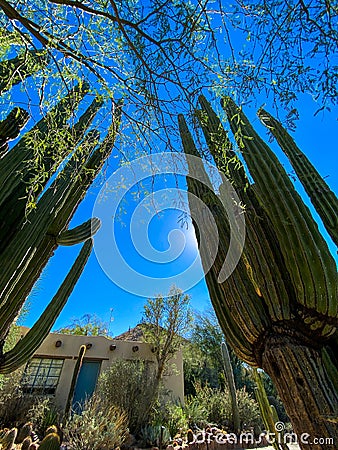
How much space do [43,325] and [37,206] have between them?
1.89m

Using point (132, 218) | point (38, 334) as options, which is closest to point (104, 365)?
point (38, 334)

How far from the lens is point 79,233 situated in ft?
10.6

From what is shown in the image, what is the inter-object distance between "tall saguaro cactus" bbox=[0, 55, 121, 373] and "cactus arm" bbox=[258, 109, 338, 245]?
5.67 feet

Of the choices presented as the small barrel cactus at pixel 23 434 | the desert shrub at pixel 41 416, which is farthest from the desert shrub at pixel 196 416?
the small barrel cactus at pixel 23 434

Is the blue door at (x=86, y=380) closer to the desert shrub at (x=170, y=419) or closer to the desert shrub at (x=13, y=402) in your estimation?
the desert shrub at (x=13, y=402)

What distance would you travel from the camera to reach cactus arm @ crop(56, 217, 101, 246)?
3.14 metres

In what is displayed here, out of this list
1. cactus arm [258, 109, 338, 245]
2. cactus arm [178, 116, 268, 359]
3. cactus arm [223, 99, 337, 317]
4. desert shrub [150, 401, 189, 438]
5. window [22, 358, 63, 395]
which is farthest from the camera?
window [22, 358, 63, 395]

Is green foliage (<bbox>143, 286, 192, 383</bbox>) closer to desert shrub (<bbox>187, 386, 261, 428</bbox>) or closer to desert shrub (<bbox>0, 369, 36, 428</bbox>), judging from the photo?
desert shrub (<bbox>187, 386, 261, 428</bbox>)

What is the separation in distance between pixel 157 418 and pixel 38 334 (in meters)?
5.28

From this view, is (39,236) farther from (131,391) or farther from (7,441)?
(131,391)

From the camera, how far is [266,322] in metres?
1.98

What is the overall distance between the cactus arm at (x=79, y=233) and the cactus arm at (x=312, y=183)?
228 centimetres

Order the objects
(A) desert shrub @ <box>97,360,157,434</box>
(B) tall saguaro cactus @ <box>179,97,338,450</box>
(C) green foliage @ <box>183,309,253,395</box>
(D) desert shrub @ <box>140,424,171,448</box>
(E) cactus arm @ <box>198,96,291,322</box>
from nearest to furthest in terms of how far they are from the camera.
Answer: (B) tall saguaro cactus @ <box>179,97,338,450</box>
(E) cactus arm @ <box>198,96,291,322</box>
(D) desert shrub @ <box>140,424,171,448</box>
(A) desert shrub @ <box>97,360,157,434</box>
(C) green foliage @ <box>183,309,253,395</box>

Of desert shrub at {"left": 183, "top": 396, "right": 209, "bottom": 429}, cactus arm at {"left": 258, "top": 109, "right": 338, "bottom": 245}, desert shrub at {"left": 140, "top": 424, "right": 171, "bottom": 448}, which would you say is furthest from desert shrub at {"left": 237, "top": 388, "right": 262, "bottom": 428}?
cactus arm at {"left": 258, "top": 109, "right": 338, "bottom": 245}
